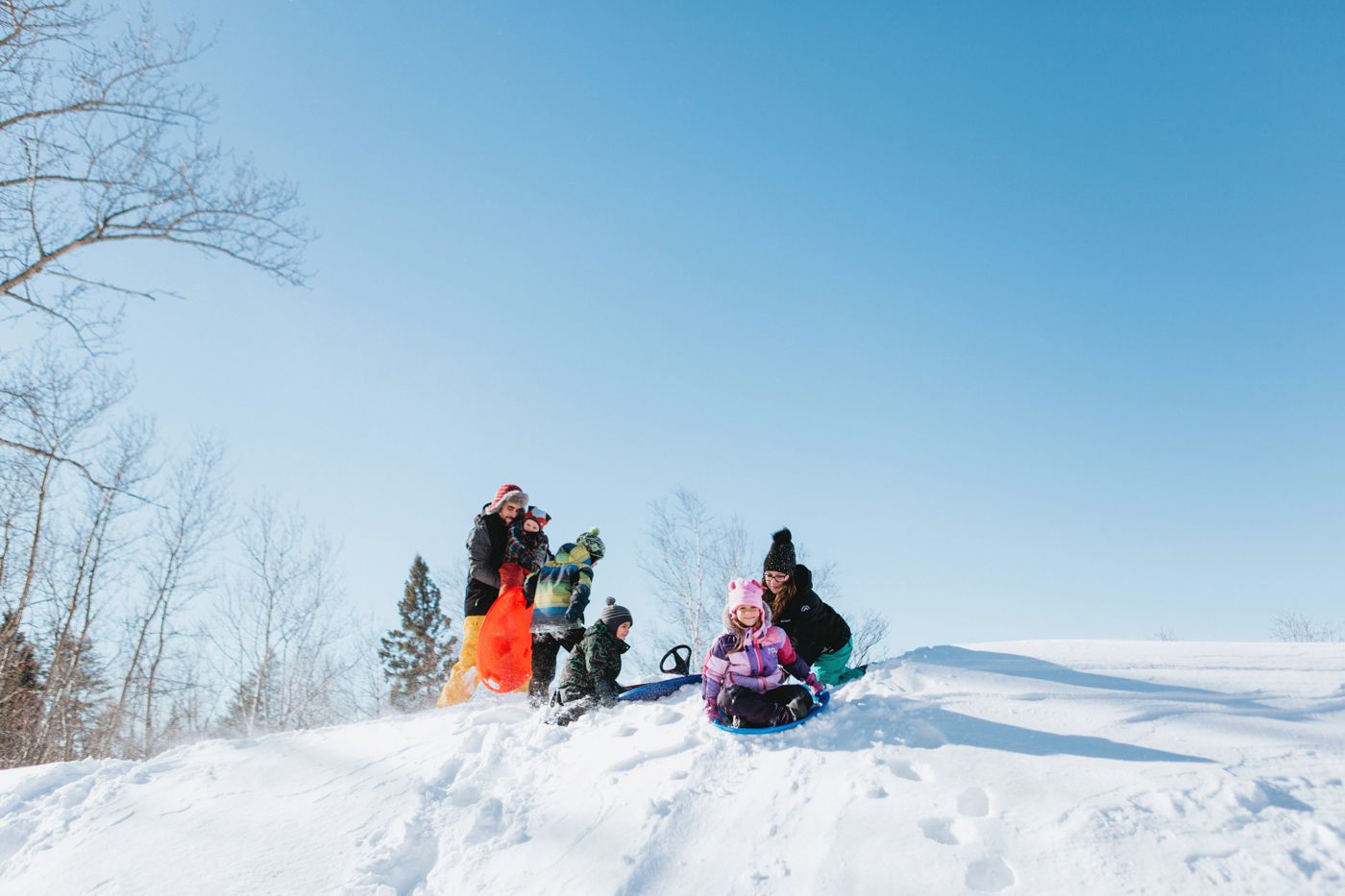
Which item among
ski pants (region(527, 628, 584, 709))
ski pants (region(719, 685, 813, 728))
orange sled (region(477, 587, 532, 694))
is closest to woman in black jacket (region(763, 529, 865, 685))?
ski pants (region(719, 685, 813, 728))

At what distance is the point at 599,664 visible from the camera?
17.1ft

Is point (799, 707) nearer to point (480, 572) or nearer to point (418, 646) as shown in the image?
point (480, 572)

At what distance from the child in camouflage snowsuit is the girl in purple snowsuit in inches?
39.0

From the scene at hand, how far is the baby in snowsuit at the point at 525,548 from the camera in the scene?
22.3ft

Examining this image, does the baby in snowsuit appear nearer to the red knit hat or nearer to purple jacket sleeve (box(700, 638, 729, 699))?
the red knit hat

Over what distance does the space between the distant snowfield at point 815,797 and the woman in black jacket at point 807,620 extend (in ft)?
2.22

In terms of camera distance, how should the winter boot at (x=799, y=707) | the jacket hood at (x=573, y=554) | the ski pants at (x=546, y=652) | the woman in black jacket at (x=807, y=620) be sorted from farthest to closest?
the jacket hood at (x=573, y=554)
the ski pants at (x=546, y=652)
the woman in black jacket at (x=807, y=620)
the winter boot at (x=799, y=707)

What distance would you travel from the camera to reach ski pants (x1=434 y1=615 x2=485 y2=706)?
6.55m

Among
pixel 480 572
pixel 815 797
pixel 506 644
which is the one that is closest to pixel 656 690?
pixel 815 797

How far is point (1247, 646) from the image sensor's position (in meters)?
5.04

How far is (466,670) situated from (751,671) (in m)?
3.35

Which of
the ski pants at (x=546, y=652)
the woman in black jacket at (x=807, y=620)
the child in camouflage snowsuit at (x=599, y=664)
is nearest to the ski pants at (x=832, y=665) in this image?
the woman in black jacket at (x=807, y=620)

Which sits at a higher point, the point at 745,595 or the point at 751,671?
the point at 745,595

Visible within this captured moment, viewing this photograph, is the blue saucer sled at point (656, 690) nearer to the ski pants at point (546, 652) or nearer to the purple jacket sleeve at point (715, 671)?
the purple jacket sleeve at point (715, 671)
